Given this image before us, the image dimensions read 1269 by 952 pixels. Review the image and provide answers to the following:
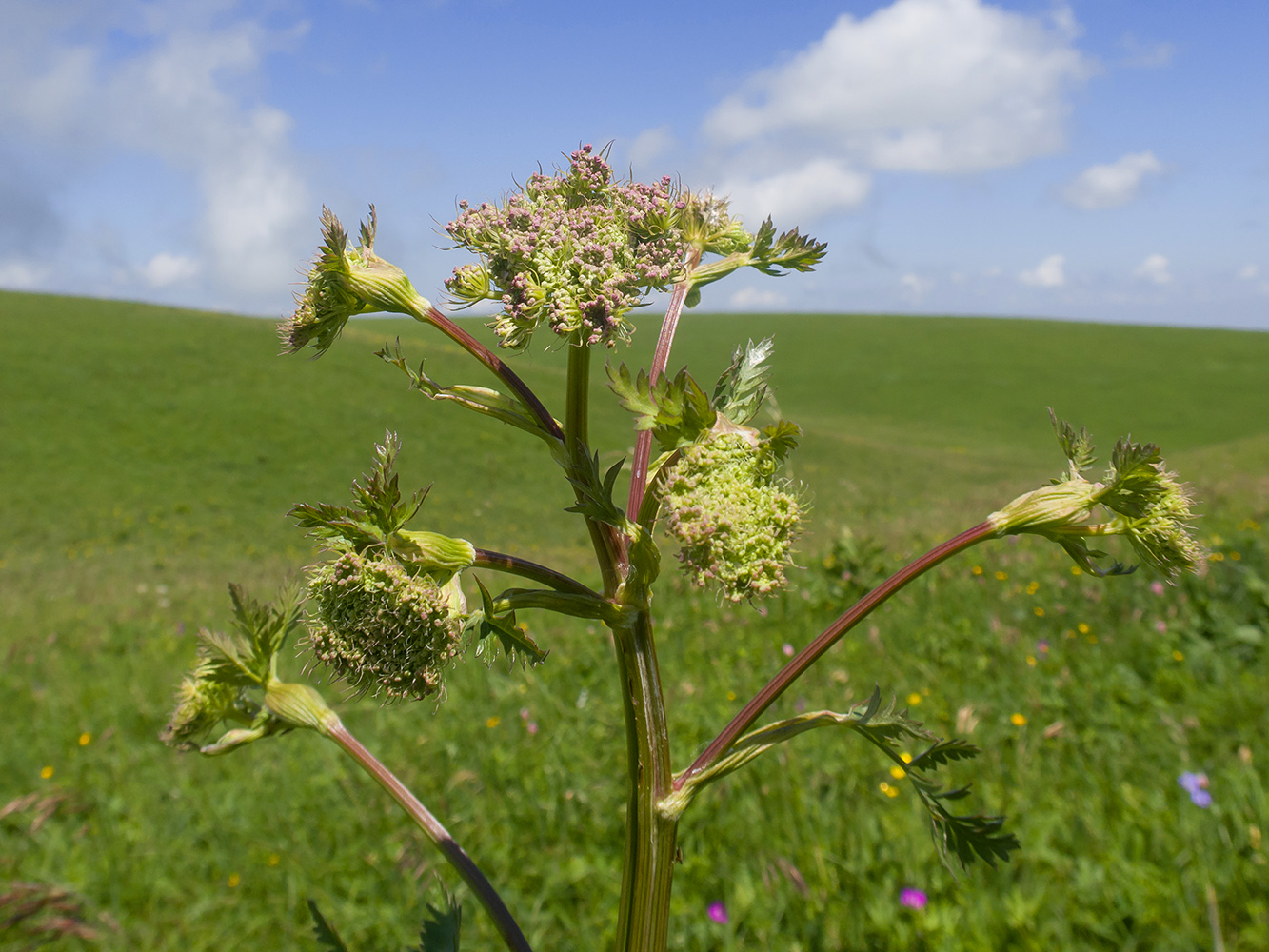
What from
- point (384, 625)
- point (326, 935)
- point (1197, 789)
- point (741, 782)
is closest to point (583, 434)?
point (384, 625)

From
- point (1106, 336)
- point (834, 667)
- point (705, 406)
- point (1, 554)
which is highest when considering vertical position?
point (1106, 336)

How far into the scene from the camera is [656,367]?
1.38 meters

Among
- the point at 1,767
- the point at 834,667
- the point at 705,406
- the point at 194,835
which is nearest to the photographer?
the point at 705,406

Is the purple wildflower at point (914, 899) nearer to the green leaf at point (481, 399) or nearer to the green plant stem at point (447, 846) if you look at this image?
the green plant stem at point (447, 846)

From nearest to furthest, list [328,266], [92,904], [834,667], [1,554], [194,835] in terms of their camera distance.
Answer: [328,266] < [92,904] < [194,835] < [834,667] < [1,554]

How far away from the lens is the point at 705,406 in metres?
1.16

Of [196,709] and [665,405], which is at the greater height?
[665,405]

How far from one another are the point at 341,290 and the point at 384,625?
1.74ft

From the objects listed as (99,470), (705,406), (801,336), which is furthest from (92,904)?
(801,336)

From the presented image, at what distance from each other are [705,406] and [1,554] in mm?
30353

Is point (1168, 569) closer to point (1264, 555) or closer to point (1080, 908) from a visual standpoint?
point (1080, 908)

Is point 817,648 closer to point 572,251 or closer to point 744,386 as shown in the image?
point 744,386

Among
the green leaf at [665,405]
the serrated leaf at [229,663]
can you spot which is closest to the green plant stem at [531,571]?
the green leaf at [665,405]

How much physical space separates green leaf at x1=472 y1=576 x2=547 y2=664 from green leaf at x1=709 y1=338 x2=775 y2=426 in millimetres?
482
